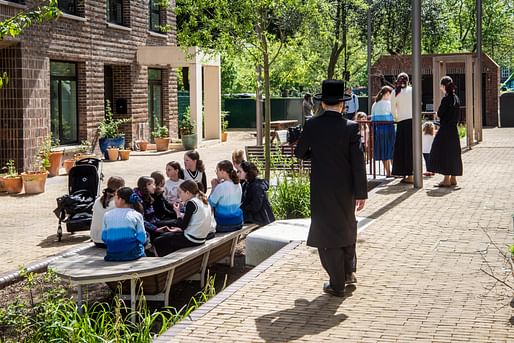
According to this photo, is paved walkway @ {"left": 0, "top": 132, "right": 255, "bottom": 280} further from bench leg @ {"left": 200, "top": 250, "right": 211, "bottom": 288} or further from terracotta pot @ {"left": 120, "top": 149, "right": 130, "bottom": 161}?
bench leg @ {"left": 200, "top": 250, "right": 211, "bottom": 288}

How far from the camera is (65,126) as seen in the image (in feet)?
85.6

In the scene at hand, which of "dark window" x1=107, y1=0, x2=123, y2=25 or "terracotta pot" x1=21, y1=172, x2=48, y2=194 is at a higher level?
"dark window" x1=107, y1=0, x2=123, y2=25

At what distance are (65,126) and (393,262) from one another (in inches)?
706

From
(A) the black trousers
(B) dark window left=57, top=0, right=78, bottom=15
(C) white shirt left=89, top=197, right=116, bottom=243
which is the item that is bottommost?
(A) the black trousers

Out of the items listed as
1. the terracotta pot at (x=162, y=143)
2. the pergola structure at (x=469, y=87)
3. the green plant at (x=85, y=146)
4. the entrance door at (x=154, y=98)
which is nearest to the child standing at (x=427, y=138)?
the pergola structure at (x=469, y=87)

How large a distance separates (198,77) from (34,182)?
45.3 ft

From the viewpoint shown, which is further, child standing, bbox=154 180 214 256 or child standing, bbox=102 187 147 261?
child standing, bbox=154 180 214 256

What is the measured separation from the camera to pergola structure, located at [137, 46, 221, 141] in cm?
3045

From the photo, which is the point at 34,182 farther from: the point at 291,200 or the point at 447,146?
the point at 447,146

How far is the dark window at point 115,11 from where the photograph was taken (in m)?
28.8

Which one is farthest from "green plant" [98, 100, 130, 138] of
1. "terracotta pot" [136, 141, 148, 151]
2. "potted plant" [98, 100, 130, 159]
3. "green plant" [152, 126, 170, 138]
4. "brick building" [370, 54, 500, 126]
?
"brick building" [370, 54, 500, 126]

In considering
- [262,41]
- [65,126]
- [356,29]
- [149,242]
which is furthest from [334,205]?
[356,29]

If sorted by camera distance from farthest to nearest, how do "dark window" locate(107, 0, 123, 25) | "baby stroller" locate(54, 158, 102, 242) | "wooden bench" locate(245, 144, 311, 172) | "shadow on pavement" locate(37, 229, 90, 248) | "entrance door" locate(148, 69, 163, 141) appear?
"entrance door" locate(148, 69, 163, 141) < "dark window" locate(107, 0, 123, 25) < "wooden bench" locate(245, 144, 311, 172) < "baby stroller" locate(54, 158, 102, 242) < "shadow on pavement" locate(37, 229, 90, 248)

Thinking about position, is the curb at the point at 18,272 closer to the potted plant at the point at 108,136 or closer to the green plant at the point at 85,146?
the green plant at the point at 85,146
